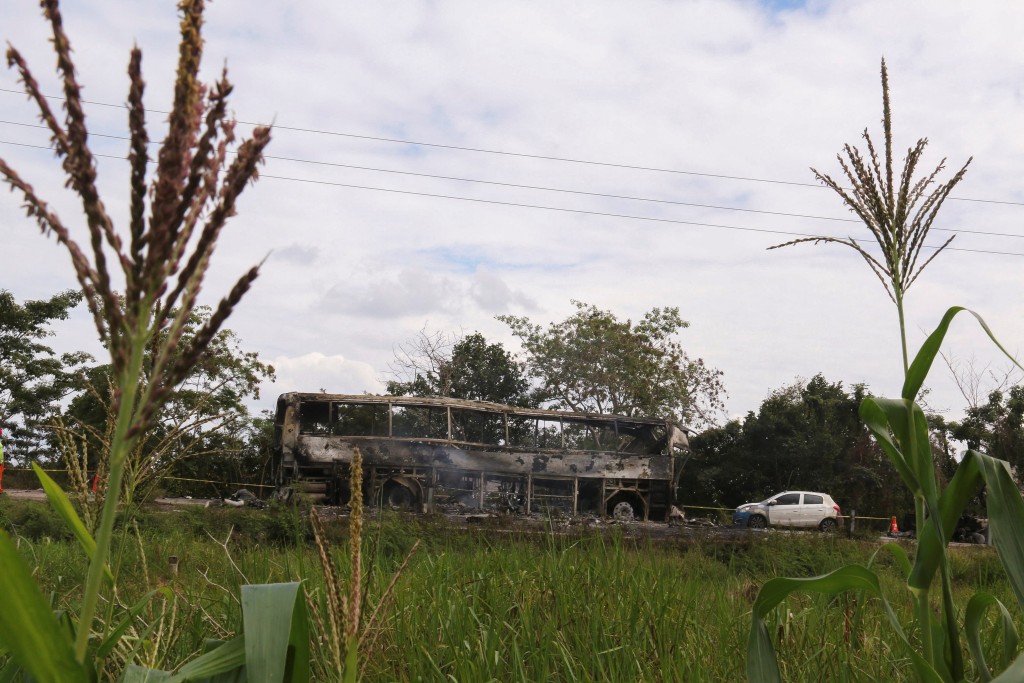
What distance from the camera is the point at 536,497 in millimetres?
22781

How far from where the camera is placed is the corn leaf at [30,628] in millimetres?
1094

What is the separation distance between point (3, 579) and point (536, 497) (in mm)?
22042

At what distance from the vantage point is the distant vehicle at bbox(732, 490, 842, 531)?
26750mm

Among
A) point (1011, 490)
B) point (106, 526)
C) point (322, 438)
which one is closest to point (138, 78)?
point (106, 526)

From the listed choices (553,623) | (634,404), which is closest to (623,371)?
(634,404)

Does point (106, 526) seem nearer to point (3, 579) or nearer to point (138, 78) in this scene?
point (3, 579)

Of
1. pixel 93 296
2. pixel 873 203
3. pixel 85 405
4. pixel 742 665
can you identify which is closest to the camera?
pixel 93 296

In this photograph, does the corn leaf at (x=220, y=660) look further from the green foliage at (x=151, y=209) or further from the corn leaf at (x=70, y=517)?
the green foliage at (x=151, y=209)

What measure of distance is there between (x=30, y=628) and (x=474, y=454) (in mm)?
21597

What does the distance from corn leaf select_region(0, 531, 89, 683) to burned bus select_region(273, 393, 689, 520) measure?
18.9 meters

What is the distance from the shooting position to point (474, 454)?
74.0 ft

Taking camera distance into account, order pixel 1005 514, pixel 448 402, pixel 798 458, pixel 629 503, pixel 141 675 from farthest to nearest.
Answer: pixel 798 458
pixel 629 503
pixel 448 402
pixel 1005 514
pixel 141 675

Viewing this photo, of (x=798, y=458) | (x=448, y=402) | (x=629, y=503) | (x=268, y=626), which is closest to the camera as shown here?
(x=268, y=626)

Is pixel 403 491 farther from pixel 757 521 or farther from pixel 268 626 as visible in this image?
pixel 268 626
